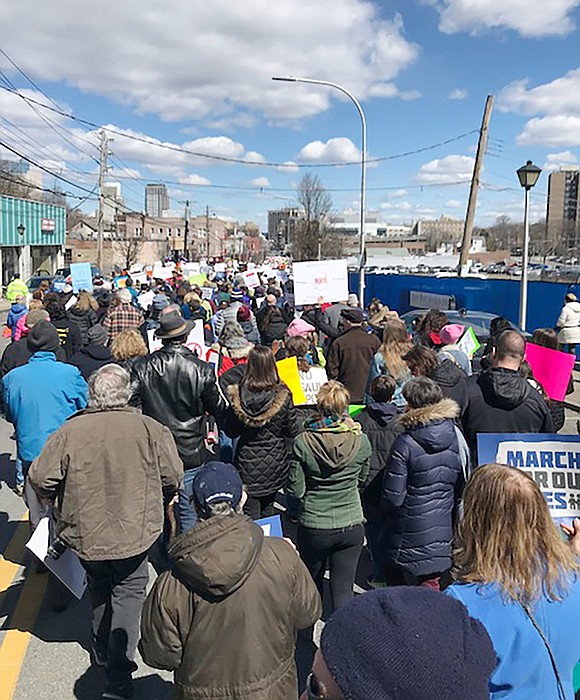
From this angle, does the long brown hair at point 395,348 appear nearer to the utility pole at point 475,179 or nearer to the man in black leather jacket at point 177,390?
the man in black leather jacket at point 177,390

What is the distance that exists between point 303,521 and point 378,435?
0.86 metres

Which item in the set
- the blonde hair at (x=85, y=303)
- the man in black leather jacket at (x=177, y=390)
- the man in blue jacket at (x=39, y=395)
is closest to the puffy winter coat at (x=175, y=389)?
the man in black leather jacket at (x=177, y=390)

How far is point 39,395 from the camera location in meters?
4.93

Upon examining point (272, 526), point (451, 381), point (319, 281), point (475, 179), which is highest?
point (475, 179)

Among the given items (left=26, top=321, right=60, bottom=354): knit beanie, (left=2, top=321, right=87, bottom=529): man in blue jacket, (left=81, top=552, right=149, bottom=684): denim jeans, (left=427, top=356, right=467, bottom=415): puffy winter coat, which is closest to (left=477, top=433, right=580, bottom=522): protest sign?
(left=427, top=356, right=467, bottom=415): puffy winter coat

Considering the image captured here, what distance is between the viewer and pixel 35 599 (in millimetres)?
4734

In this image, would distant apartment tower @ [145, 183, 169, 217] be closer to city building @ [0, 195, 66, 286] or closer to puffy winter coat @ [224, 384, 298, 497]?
city building @ [0, 195, 66, 286]

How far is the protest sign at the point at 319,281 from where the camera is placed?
13.1 meters

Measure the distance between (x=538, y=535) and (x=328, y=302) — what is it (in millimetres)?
11344

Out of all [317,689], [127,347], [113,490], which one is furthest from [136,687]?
[127,347]

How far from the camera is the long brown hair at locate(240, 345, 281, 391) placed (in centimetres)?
463

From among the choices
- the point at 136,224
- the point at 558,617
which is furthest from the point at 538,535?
the point at 136,224

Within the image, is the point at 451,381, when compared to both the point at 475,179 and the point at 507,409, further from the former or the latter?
the point at 475,179

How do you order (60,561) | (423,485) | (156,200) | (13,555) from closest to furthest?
(423,485) < (60,561) < (13,555) < (156,200)
